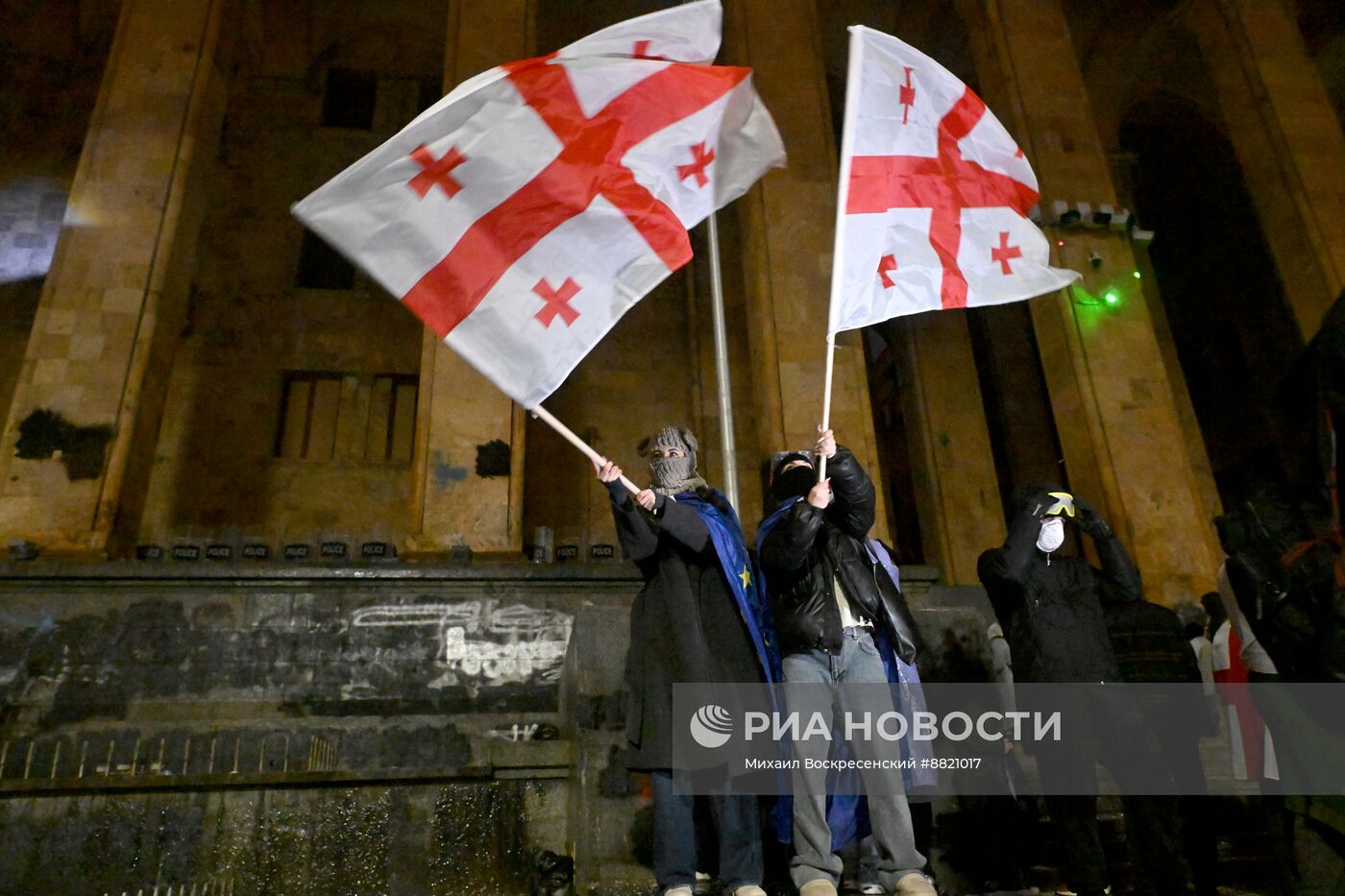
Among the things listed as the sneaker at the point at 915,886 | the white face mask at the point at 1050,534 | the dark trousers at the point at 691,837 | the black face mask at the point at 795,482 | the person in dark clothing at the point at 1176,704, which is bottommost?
the sneaker at the point at 915,886

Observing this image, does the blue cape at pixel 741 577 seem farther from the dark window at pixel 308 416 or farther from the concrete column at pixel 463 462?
the dark window at pixel 308 416

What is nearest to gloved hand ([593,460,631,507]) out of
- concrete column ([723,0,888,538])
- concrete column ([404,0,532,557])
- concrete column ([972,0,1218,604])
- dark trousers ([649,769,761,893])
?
dark trousers ([649,769,761,893])

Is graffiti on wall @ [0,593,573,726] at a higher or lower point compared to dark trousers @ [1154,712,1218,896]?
higher

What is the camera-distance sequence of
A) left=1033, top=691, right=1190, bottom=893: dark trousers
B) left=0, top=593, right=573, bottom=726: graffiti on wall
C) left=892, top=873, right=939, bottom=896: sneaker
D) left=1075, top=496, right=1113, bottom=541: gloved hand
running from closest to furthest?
left=892, top=873, right=939, bottom=896: sneaker < left=1033, top=691, right=1190, bottom=893: dark trousers < left=1075, top=496, right=1113, bottom=541: gloved hand < left=0, top=593, right=573, bottom=726: graffiti on wall

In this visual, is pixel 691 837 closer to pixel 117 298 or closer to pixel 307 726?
pixel 307 726

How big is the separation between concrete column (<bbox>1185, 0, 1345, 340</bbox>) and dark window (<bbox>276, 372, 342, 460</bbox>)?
11880 millimetres

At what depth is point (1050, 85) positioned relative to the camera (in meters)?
10.1

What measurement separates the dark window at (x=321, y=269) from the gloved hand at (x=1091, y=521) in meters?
11.4

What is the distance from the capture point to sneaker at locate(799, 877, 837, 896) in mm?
3059

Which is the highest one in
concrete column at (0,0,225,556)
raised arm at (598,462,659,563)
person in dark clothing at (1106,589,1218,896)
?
concrete column at (0,0,225,556)

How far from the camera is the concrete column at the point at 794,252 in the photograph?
27.3 feet

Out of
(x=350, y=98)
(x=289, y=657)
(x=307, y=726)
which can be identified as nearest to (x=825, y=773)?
(x=307, y=726)

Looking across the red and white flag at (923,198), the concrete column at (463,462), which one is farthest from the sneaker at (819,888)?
the concrete column at (463,462)

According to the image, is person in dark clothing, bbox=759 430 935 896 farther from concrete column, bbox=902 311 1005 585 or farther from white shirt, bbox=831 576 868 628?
concrete column, bbox=902 311 1005 585
